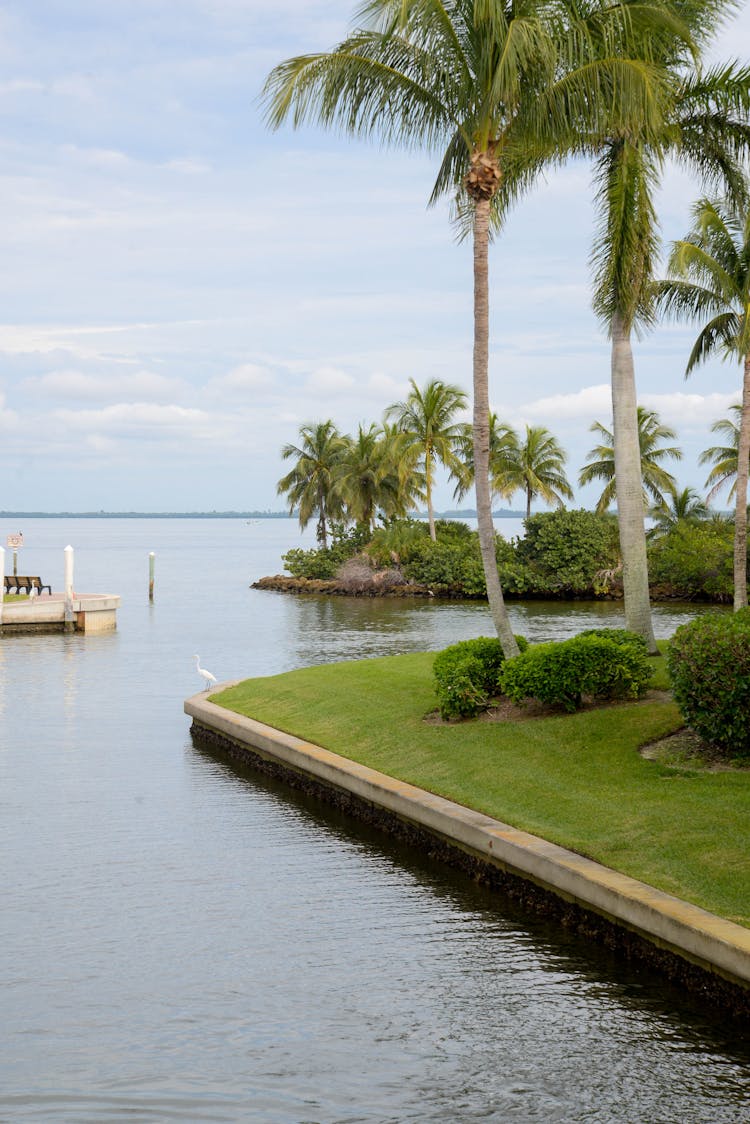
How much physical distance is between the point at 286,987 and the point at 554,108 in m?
11.0

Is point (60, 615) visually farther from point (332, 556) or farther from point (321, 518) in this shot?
point (321, 518)

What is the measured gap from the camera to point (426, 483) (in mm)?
62062

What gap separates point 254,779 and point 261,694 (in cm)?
364

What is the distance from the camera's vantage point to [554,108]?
1430cm

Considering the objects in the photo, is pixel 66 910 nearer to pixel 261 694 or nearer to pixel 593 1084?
pixel 593 1084

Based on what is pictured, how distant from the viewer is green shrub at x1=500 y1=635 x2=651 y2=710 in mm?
13703

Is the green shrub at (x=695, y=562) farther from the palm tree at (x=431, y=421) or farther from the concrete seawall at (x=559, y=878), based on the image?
the concrete seawall at (x=559, y=878)

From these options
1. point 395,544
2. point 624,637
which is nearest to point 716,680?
point 624,637

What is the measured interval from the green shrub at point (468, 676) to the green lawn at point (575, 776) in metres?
0.34

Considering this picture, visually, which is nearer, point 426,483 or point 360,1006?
point 360,1006

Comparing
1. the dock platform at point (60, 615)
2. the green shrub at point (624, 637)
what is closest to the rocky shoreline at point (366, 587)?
the dock platform at point (60, 615)

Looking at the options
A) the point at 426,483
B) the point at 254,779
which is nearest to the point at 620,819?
the point at 254,779

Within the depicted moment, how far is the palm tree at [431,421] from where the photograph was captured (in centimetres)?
6006

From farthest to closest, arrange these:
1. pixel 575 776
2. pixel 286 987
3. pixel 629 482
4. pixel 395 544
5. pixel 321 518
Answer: pixel 321 518, pixel 395 544, pixel 629 482, pixel 575 776, pixel 286 987
